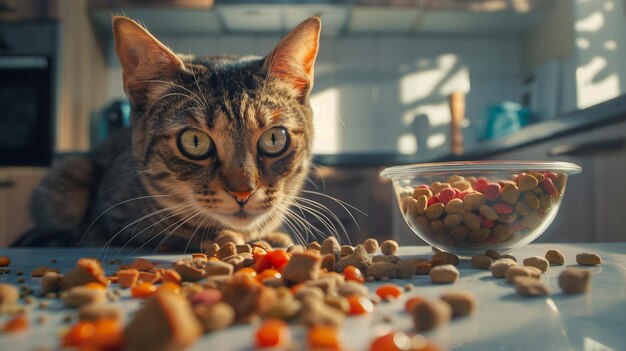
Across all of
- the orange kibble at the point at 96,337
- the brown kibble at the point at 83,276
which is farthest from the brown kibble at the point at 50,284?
the orange kibble at the point at 96,337

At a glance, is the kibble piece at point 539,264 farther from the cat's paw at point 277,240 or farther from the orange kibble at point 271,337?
the cat's paw at point 277,240

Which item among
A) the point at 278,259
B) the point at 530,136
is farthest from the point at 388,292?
the point at 530,136

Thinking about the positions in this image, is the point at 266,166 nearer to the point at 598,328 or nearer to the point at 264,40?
the point at 598,328

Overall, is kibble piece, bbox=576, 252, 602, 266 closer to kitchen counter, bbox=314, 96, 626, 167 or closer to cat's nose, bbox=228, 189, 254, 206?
cat's nose, bbox=228, 189, 254, 206

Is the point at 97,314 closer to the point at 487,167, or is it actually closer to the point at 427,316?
the point at 427,316

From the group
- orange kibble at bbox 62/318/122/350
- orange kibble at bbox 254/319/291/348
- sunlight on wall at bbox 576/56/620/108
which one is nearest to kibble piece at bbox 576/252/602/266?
orange kibble at bbox 254/319/291/348
